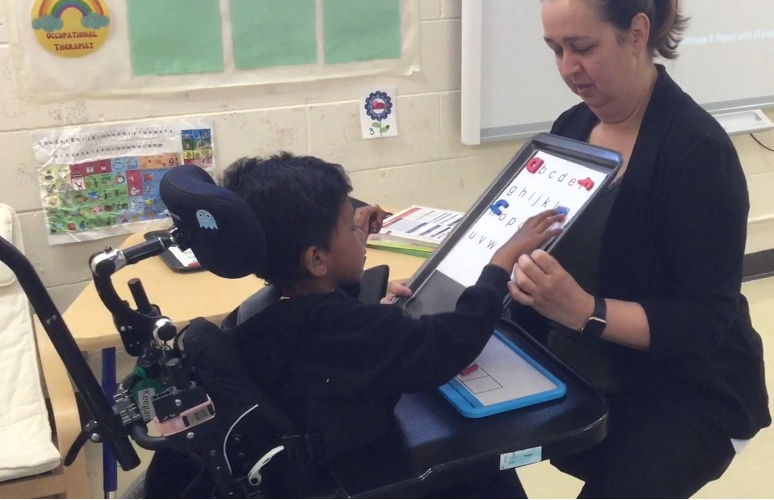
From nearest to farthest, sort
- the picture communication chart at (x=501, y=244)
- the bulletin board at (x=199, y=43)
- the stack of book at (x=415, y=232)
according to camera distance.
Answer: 1. the picture communication chart at (x=501, y=244)
2. the stack of book at (x=415, y=232)
3. the bulletin board at (x=199, y=43)

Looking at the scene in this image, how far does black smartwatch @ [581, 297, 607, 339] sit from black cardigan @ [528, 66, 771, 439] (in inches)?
2.9

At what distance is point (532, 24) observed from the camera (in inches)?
97.5

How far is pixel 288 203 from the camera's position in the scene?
1.07 metres

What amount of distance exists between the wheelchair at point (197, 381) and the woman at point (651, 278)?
40 cm

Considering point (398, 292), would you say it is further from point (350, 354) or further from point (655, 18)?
point (655, 18)

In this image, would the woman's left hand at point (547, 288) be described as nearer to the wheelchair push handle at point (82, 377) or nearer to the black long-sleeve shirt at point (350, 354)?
the black long-sleeve shirt at point (350, 354)

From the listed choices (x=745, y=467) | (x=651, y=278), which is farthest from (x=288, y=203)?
(x=745, y=467)

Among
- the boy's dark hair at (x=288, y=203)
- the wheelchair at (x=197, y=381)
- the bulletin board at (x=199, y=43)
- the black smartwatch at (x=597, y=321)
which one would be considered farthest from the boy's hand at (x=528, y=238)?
the bulletin board at (x=199, y=43)

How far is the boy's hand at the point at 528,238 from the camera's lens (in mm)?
1119

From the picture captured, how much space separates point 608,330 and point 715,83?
1.98 meters

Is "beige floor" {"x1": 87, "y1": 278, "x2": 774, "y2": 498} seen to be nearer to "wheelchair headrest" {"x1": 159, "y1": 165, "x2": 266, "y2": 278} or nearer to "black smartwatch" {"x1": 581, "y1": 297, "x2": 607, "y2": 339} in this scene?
"black smartwatch" {"x1": 581, "y1": 297, "x2": 607, "y2": 339}

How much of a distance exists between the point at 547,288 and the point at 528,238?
77 mm

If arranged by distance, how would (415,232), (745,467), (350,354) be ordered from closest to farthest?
(350,354), (415,232), (745,467)

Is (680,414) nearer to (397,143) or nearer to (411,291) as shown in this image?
(411,291)
